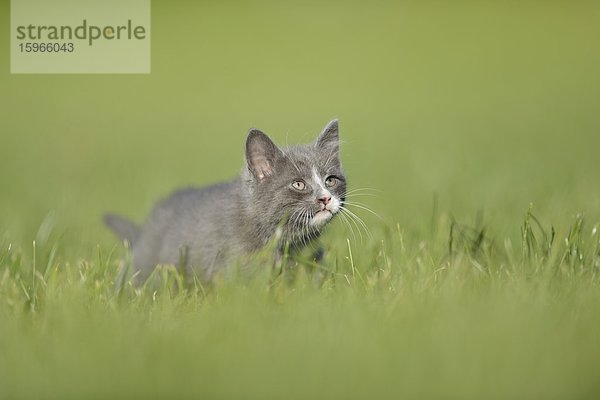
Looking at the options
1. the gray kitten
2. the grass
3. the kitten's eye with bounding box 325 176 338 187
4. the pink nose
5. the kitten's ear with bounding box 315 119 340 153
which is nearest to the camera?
the grass

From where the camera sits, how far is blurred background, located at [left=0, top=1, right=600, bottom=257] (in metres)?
7.02

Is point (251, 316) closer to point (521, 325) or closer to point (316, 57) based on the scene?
point (521, 325)

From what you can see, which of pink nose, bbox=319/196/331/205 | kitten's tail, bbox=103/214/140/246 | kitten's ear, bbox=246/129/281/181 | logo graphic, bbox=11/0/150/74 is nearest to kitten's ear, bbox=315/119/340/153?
kitten's ear, bbox=246/129/281/181

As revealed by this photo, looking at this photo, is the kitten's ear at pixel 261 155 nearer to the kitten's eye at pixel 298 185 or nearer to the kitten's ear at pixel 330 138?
the kitten's eye at pixel 298 185

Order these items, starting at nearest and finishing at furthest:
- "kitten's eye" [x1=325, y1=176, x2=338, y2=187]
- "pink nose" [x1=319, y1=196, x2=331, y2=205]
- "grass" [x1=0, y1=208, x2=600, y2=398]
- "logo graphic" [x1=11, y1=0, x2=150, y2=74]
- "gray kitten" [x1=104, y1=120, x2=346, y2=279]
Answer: "grass" [x1=0, y1=208, x2=600, y2=398], "pink nose" [x1=319, y1=196, x2=331, y2=205], "gray kitten" [x1=104, y1=120, x2=346, y2=279], "kitten's eye" [x1=325, y1=176, x2=338, y2=187], "logo graphic" [x1=11, y1=0, x2=150, y2=74]

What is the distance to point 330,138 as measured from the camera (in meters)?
4.99

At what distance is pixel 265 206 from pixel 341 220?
64 cm

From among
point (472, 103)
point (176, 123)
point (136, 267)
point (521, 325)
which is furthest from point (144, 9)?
point (472, 103)

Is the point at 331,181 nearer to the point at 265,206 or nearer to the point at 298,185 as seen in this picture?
the point at 298,185

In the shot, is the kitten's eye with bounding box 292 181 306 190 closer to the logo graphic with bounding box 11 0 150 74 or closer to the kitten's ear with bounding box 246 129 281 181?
the kitten's ear with bounding box 246 129 281 181

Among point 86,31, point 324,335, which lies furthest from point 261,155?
point 86,31

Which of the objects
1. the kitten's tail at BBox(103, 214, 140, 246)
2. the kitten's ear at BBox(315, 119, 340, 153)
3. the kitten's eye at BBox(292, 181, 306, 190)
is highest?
the kitten's ear at BBox(315, 119, 340, 153)

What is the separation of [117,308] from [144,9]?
5027mm

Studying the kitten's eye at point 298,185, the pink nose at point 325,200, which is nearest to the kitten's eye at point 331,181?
the kitten's eye at point 298,185
